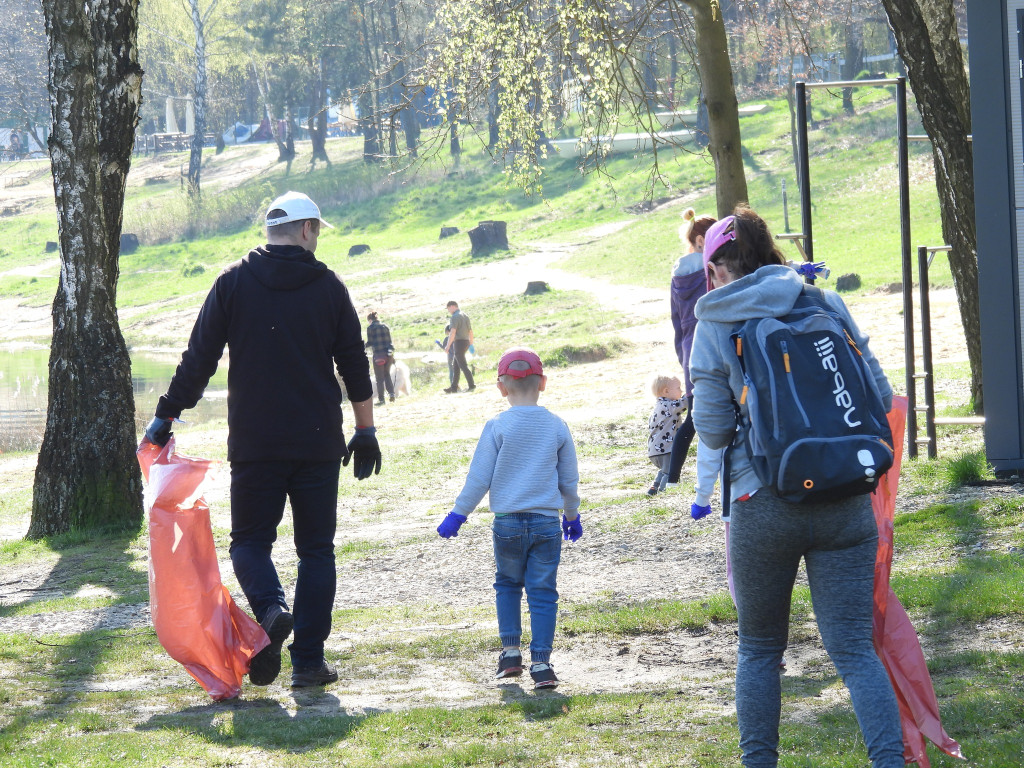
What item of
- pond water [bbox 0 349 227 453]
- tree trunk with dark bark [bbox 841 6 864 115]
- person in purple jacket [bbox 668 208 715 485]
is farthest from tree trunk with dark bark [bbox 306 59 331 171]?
person in purple jacket [bbox 668 208 715 485]

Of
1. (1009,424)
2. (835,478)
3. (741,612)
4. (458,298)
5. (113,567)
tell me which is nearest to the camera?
(835,478)

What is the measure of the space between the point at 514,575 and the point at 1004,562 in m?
2.49

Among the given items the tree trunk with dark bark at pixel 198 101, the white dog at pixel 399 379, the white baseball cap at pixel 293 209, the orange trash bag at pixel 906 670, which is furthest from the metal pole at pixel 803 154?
the tree trunk with dark bark at pixel 198 101

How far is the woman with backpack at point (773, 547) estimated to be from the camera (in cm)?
309

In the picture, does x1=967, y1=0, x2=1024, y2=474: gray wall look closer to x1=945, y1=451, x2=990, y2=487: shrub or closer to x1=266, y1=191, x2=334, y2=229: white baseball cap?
x1=945, y1=451, x2=990, y2=487: shrub

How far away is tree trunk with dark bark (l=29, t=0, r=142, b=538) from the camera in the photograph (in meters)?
9.33

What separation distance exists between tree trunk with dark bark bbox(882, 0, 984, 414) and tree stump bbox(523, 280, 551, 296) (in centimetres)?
2130

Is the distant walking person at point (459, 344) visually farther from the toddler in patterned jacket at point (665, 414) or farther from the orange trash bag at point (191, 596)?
the orange trash bag at point (191, 596)

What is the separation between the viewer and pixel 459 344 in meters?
19.4

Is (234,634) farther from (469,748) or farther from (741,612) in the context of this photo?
(741,612)

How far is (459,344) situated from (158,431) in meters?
14.4

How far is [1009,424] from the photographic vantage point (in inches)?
280

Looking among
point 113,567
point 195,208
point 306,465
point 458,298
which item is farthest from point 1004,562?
point 195,208

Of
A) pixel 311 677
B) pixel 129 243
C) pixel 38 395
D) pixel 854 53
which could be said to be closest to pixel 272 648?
pixel 311 677
